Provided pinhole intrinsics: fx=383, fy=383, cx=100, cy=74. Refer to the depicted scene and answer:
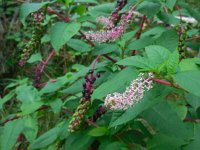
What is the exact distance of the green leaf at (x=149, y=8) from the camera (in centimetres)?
159

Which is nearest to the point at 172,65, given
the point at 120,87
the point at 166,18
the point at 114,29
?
the point at 120,87

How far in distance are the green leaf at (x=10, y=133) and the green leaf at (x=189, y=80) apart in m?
0.92

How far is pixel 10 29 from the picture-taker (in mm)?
4848

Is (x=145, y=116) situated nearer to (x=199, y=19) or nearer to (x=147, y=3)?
(x=147, y=3)

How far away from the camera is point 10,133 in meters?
1.77

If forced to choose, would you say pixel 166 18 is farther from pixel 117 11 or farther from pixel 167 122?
pixel 167 122

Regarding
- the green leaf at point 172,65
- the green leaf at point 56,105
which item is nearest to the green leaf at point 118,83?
the green leaf at point 172,65

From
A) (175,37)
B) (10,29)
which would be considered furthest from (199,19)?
(10,29)

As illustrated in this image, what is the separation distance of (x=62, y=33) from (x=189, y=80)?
25.1 inches

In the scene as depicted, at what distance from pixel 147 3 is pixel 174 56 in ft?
1.64

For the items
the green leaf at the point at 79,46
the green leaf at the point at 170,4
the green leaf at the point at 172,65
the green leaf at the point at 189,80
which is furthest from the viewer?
the green leaf at the point at 79,46

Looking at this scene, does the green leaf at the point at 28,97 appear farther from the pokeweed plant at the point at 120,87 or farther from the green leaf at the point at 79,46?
the green leaf at the point at 79,46

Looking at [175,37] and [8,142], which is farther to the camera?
[8,142]

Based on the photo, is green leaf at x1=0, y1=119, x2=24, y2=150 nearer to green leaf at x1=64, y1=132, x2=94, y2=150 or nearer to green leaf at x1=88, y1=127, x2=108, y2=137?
green leaf at x1=64, y1=132, x2=94, y2=150
